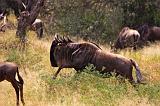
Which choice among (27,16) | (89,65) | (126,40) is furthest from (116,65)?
(126,40)

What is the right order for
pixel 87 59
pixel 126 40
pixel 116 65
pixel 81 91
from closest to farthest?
pixel 81 91 < pixel 116 65 < pixel 87 59 < pixel 126 40

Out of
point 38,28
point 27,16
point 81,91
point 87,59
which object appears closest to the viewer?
point 81,91

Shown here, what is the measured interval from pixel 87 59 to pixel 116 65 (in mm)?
754

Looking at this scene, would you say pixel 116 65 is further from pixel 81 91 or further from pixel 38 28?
pixel 38 28

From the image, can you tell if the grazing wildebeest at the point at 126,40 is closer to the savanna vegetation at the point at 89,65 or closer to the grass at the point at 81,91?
the savanna vegetation at the point at 89,65

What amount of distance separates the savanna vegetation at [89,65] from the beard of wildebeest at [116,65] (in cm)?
29

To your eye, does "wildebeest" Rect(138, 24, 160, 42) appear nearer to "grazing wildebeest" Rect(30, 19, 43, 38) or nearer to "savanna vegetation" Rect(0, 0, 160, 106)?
"savanna vegetation" Rect(0, 0, 160, 106)

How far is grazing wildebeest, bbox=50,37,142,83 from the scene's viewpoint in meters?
10.6

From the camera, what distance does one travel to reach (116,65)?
10.6 m

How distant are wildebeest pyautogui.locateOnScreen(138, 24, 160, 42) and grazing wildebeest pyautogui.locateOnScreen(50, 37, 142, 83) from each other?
372 inches

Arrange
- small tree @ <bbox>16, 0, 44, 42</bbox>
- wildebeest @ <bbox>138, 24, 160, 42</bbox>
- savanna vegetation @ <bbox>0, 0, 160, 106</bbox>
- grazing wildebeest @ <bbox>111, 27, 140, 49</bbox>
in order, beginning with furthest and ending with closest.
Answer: wildebeest @ <bbox>138, 24, 160, 42</bbox> < grazing wildebeest @ <bbox>111, 27, 140, 49</bbox> < small tree @ <bbox>16, 0, 44, 42</bbox> < savanna vegetation @ <bbox>0, 0, 160, 106</bbox>

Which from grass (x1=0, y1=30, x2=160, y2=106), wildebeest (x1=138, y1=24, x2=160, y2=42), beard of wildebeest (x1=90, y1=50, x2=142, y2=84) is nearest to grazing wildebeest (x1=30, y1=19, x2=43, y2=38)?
wildebeest (x1=138, y1=24, x2=160, y2=42)

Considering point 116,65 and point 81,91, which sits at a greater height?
point 116,65

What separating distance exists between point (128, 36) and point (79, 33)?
172 inches
